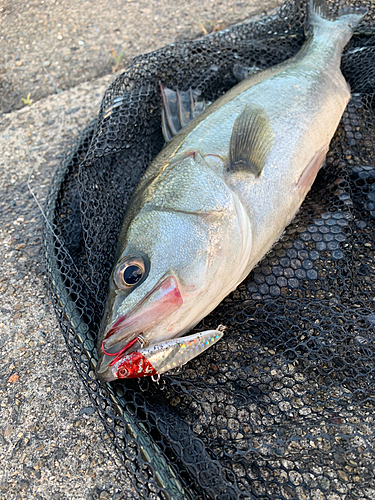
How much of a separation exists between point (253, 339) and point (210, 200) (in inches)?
32.4

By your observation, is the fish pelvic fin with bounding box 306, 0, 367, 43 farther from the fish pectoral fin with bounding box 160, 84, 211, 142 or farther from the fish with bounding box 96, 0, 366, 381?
the fish pectoral fin with bounding box 160, 84, 211, 142

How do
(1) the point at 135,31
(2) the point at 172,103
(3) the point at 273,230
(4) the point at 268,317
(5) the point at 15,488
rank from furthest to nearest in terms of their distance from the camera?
(1) the point at 135,31 < (2) the point at 172,103 < (3) the point at 273,230 < (4) the point at 268,317 < (5) the point at 15,488

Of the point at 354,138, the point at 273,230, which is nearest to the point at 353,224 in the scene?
the point at 273,230

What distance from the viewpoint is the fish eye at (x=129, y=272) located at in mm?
1799

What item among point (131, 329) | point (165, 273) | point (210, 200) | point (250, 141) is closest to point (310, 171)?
point (250, 141)

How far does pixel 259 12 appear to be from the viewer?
4.54 metres

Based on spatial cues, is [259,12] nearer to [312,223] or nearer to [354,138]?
[354,138]

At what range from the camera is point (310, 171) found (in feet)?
8.13

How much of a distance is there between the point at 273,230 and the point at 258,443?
1.19 m

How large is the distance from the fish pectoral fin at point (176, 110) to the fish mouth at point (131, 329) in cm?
143

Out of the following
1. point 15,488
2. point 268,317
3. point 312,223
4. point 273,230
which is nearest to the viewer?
point 15,488

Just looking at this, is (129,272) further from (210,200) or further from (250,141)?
(250,141)

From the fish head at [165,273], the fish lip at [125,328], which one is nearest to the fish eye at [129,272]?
the fish head at [165,273]

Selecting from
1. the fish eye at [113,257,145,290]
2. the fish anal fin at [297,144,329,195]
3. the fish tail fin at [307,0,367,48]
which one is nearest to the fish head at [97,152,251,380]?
the fish eye at [113,257,145,290]
